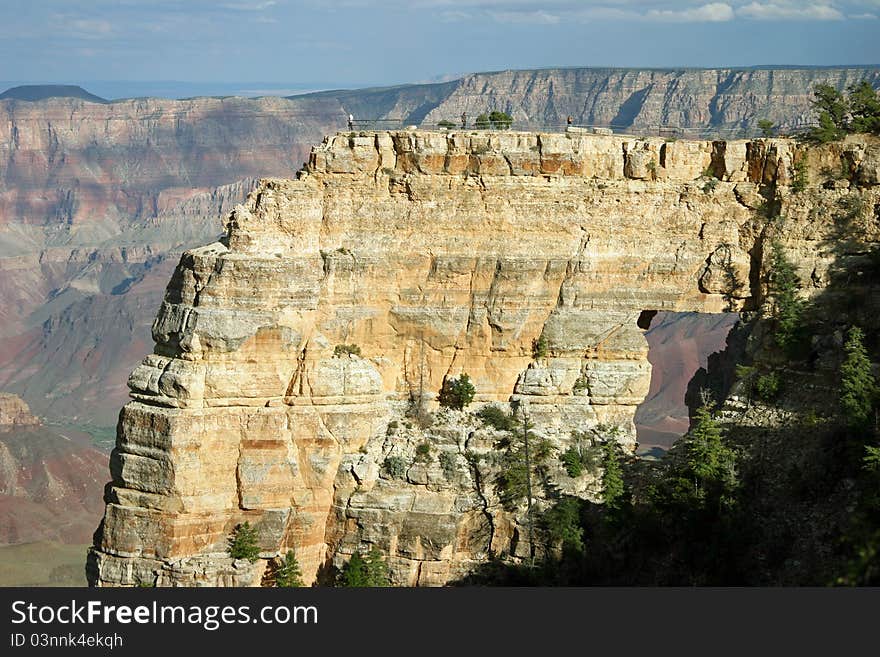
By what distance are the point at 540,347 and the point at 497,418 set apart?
10.1 ft

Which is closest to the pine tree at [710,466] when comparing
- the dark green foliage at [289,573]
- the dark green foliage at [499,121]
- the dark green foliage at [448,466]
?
the dark green foliage at [448,466]

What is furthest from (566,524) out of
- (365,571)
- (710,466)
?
(365,571)

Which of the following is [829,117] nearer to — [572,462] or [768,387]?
[768,387]

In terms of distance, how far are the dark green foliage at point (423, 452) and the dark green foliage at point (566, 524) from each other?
188 inches

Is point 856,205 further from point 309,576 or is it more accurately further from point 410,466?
point 309,576

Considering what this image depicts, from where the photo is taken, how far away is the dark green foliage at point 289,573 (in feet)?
161

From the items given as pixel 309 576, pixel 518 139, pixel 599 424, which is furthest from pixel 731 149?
pixel 309 576

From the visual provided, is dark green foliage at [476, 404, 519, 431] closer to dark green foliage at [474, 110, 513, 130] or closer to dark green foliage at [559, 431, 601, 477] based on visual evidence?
dark green foliage at [559, 431, 601, 477]

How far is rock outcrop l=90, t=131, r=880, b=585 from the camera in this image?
49.8 metres

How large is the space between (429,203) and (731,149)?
11.2 meters

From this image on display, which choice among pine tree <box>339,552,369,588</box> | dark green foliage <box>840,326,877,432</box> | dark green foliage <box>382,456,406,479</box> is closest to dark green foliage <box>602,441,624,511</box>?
dark green foliage <box>382,456,406,479</box>

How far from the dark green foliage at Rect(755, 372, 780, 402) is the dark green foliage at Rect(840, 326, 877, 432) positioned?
2.64 meters

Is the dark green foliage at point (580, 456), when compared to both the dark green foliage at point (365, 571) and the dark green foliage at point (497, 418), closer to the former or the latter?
the dark green foliage at point (497, 418)

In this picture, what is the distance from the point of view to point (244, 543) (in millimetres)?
49531
